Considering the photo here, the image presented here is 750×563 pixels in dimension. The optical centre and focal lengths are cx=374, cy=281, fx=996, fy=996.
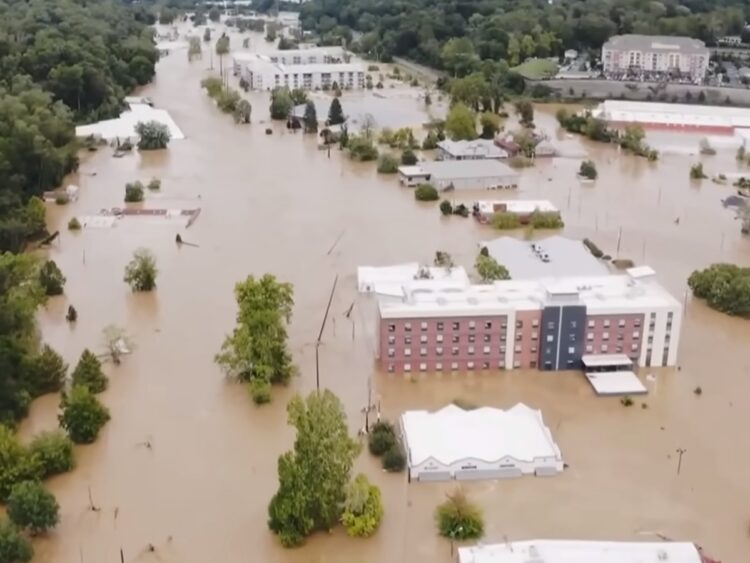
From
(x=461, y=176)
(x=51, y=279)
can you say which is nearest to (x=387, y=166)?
(x=461, y=176)

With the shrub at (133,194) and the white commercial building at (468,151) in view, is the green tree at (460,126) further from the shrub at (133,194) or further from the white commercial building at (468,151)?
the shrub at (133,194)

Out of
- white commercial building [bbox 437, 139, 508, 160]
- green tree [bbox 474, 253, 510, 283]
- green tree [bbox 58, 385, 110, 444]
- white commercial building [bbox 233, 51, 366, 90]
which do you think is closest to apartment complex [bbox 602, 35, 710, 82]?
white commercial building [bbox 233, 51, 366, 90]

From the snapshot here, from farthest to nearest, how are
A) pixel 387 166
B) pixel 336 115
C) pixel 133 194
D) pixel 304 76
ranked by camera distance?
pixel 304 76
pixel 336 115
pixel 387 166
pixel 133 194

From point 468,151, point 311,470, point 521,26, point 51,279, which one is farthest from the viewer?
point 521,26

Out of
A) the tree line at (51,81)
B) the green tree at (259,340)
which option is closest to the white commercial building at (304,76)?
the tree line at (51,81)

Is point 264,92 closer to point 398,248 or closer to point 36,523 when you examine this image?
point 398,248

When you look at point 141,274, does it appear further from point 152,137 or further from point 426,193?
point 152,137
